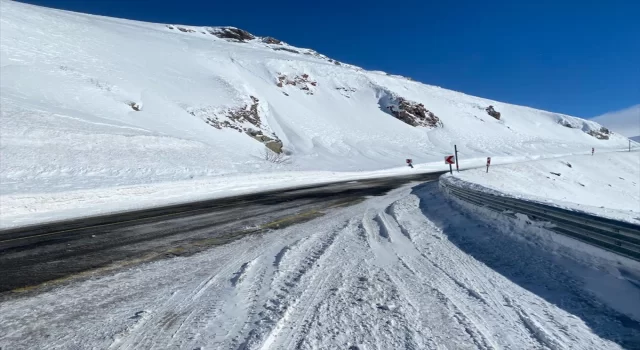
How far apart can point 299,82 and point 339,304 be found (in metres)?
61.8

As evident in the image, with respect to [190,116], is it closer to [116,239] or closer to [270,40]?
[116,239]

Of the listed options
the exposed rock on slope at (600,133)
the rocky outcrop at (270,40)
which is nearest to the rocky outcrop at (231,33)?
the rocky outcrop at (270,40)

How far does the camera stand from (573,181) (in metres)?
25.1

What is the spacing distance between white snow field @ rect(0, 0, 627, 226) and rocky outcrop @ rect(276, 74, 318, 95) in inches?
18.5

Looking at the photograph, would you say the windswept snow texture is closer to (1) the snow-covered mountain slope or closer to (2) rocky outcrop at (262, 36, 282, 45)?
(1) the snow-covered mountain slope

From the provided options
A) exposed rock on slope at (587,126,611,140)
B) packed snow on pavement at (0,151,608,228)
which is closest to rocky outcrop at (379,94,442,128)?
packed snow on pavement at (0,151,608,228)

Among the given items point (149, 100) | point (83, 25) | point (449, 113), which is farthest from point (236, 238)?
point (449, 113)

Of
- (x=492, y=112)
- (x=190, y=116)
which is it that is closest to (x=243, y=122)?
(x=190, y=116)

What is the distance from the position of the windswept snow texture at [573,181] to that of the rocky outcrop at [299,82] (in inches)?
1601

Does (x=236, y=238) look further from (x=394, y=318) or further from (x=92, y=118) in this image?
(x=92, y=118)

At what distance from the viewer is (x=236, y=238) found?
6.88m

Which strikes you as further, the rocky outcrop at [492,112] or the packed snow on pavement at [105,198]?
the rocky outcrop at [492,112]

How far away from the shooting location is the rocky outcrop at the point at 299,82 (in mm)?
61362

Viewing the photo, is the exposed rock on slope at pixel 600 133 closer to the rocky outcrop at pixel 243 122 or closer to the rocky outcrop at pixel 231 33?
the rocky outcrop at pixel 243 122
